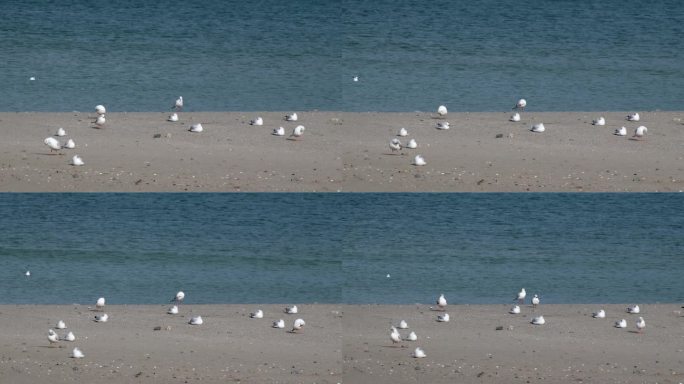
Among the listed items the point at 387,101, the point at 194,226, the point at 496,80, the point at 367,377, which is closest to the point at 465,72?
the point at 496,80

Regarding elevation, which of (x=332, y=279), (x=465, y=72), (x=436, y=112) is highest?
(x=465, y=72)

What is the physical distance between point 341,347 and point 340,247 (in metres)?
3.90

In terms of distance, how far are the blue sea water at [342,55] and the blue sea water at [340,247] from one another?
102 centimetres

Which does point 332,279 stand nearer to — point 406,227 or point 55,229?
point 406,227

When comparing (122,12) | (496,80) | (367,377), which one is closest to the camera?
(367,377)

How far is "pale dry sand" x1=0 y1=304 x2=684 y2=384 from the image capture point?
17.5 meters

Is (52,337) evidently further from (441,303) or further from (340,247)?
(340,247)

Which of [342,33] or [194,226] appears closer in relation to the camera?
[194,226]

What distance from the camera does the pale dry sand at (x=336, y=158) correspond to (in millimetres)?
19750

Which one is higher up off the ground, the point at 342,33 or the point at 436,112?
the point at 342,33

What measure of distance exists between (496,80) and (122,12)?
668cm

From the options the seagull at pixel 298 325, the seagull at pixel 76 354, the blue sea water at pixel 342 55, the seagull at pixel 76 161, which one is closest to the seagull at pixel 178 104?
the blue sea water at pixel 342 55

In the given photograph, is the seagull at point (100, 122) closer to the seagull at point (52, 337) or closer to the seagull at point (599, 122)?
the seagull at point (52, 337)

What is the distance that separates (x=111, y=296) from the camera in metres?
20.3
